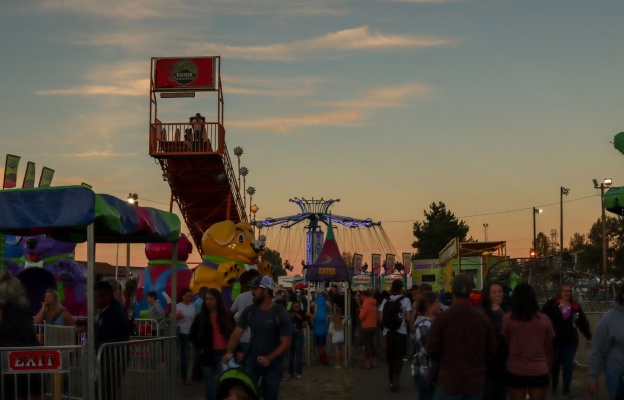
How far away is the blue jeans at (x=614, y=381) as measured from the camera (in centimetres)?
750

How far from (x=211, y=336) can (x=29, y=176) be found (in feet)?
41.2

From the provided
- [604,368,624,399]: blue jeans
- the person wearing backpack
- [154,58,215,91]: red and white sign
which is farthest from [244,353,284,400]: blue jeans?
[154,58,215,91]: red and white sign

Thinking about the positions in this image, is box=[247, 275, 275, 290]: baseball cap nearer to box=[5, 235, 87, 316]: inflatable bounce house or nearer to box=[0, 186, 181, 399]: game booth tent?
box=[0, 186, 181, 399]: game booth tent

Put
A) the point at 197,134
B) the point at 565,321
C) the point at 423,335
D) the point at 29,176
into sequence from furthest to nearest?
1. the point at 197,134
2. the point at 29,176
3. the point at 565,321
4. the point at 423,335

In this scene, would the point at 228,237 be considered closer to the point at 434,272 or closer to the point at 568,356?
the point at 568,356

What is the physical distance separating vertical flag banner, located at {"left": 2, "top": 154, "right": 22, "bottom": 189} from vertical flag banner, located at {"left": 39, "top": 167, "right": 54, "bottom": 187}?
29.9 inches

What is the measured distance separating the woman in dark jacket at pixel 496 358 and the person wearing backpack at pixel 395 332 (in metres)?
5.96

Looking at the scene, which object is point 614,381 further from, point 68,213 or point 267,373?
point 68,213

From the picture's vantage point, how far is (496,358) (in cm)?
808

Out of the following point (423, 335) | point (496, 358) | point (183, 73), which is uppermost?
point (183, 73)

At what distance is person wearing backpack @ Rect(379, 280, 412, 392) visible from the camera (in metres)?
14.5

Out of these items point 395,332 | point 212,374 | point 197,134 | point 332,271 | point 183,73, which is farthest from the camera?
point 183,73

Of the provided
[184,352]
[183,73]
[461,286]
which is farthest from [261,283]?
[183,73]

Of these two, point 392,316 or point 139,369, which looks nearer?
point 139,369
